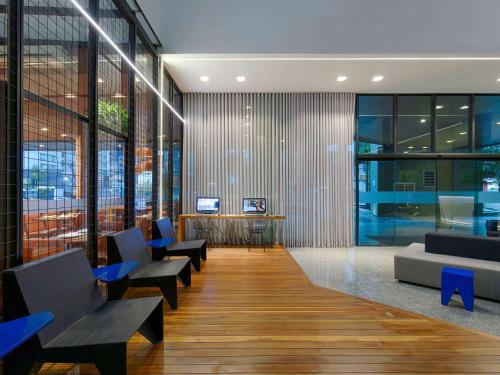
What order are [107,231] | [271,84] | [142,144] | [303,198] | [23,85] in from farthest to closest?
[303,198], [271,84], [142,144], [107,231], [23,85]

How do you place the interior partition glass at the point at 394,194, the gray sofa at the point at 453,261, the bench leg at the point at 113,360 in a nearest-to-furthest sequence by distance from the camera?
1. the bench leg at the point at 113,360
2. the gray sofa at the point at 453,261
3. the interior partition glass at the point at 394,194

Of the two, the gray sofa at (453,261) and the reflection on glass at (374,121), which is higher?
the reflection on glass at (374,121)

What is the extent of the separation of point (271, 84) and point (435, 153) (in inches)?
165

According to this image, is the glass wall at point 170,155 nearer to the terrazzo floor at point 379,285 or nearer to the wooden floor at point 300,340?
the wooden floor at point 300,340

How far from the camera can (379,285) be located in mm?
3783

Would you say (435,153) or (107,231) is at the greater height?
(435,153)

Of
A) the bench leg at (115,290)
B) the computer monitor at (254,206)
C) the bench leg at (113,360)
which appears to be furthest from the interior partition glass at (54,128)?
the computer monitor at (254,206)

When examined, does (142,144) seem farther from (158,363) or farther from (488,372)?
(488,372)

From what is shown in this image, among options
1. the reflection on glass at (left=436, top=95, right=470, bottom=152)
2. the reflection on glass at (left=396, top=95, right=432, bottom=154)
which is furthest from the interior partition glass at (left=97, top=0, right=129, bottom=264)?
the reflection on glass at (left=436, top=95, right=470, bottom=152)

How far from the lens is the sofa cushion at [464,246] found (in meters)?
3.53

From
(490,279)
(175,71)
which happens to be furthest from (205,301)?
(175,71)

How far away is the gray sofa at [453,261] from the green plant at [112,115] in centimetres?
430

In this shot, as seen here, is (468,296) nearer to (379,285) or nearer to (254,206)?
(379,285)

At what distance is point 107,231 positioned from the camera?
3041 mm
